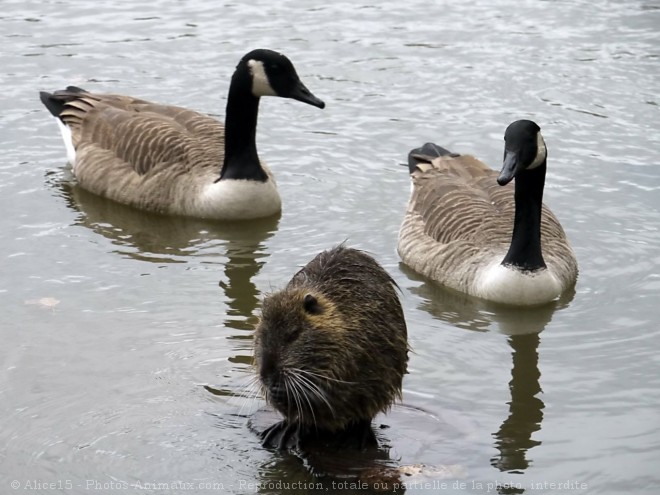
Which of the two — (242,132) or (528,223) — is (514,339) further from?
(242,132)

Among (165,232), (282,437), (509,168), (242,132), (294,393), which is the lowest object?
(165,232)

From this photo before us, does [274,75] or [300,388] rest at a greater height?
[274,75]

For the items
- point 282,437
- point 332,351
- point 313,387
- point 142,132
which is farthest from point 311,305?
point 142,132

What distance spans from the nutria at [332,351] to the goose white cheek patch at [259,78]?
499cm

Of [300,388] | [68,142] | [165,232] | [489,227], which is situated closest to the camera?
[300,388]

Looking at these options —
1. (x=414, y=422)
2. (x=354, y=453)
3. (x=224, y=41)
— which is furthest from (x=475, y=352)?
(x=224, y=41)

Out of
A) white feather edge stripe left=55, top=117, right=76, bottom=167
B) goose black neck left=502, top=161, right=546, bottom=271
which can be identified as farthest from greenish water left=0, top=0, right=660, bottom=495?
goose black neck left=502, top=161, right=546, bottom=271

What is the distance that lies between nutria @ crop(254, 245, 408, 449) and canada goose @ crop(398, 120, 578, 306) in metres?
2.76

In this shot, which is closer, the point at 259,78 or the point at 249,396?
the point at 249,396

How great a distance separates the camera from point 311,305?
7.22 metres

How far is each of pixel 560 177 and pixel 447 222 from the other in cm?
198

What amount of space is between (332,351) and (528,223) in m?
3.96

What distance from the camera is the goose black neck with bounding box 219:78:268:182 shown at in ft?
41.1

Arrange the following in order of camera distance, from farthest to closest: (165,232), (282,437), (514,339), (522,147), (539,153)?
(165,232) < (539,153) < (522,147) < (514,339) < (282,437)
